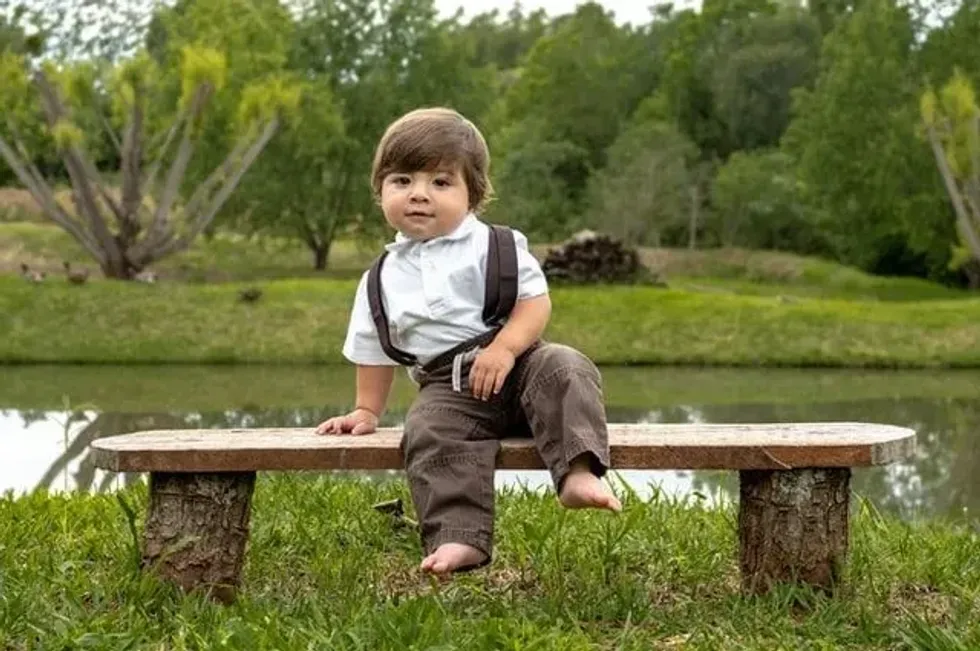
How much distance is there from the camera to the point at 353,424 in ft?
11.7

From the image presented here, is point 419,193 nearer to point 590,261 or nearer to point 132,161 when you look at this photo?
point 590,261

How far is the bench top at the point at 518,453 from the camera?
10.4 ft

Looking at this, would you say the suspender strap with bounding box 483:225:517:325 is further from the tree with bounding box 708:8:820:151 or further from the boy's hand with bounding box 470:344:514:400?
the tree with bounding box 708:8:820:151

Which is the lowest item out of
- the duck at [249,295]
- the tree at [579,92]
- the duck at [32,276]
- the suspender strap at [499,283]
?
the duck at [249,295]

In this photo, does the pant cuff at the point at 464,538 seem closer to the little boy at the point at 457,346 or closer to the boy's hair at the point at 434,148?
the little boy at the point at 457,346

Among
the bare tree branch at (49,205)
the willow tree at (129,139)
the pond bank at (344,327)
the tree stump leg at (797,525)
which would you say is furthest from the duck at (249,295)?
the tree stump leg at (797,525)

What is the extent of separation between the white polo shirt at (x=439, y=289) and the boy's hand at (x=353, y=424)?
16cm

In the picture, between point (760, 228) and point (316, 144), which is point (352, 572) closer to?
point (316, 144)

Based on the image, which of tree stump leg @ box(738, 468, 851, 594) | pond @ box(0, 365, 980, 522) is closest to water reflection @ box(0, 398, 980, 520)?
pond @ box(0, 365, 980, 522)

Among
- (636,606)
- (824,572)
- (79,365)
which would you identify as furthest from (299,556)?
(79,365)

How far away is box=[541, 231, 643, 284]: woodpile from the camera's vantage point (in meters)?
19.2

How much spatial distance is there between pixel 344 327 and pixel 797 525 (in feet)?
43.7

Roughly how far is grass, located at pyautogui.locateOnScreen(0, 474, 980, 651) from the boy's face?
0.82 m

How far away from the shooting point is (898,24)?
27.0m
